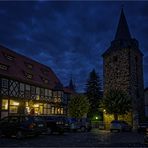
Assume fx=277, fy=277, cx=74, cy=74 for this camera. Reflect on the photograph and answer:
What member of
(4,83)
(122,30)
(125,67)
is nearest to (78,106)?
(125,67)

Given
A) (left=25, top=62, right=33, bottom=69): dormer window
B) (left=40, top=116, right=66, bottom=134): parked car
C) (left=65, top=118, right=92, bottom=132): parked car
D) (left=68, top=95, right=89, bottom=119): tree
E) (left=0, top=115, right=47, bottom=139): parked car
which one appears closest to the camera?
(left=0, top=115, right=47, bottom=139): parked car

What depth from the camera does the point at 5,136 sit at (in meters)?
20.9

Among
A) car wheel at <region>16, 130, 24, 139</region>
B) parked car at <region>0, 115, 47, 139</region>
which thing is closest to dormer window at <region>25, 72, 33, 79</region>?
parked car at <region>0, 115, 47, 139</region>

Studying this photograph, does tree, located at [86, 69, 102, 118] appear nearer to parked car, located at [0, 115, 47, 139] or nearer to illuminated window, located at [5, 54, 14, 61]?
illuminated window, located at [5, 54, 14, 61]

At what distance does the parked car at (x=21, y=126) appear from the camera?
19.2 m

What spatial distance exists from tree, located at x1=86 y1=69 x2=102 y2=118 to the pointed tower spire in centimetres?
1131

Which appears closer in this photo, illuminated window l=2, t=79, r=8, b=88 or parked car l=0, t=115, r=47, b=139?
parked car l=0, t=115, r=47, b=139

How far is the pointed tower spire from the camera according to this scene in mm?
48878

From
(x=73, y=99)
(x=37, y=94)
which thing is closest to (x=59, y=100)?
(x=73, y=99)

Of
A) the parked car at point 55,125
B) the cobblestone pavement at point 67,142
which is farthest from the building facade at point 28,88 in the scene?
the cobblestone pavement at point 67,142

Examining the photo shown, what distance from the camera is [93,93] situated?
55.4 m

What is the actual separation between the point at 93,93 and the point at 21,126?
3694 cm

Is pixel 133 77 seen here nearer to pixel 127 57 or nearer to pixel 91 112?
pixel 127 57

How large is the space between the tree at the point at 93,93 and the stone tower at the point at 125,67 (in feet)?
20.7
